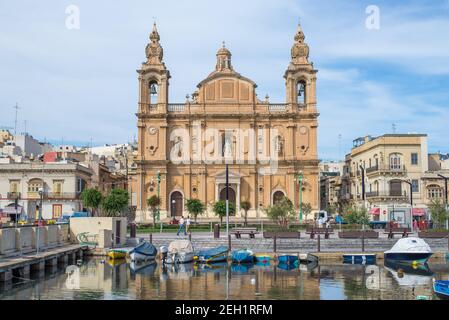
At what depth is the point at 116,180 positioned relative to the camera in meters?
97.1

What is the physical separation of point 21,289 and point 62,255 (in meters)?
10.2

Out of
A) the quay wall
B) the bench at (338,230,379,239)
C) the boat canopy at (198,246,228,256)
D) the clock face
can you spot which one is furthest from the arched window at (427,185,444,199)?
the quay wall

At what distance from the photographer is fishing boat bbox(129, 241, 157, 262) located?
1526 inches

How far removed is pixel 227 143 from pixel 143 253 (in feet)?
116

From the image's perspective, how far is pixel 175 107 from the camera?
244 feet

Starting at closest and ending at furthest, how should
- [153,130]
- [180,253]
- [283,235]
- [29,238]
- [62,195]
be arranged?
1. [29,238]
2. [180,253]
3. [283,235]
4. [62,195]
5. [153,130]

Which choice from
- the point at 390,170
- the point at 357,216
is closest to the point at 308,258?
the point at 357,216

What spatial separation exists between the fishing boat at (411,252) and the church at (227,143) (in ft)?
112

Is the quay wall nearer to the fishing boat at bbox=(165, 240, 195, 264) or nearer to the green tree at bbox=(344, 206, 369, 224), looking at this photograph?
the fishing boat at bbox=(165, 240, 195, 264)

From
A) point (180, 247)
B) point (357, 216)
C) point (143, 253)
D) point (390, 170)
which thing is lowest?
point (143, 253)

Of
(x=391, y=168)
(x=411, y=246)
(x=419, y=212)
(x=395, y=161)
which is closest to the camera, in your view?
(x=411, y=246)

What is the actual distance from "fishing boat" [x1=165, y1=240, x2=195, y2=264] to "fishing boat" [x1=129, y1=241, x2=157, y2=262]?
1.79m

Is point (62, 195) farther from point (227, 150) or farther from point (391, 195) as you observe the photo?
point (391, 195)
